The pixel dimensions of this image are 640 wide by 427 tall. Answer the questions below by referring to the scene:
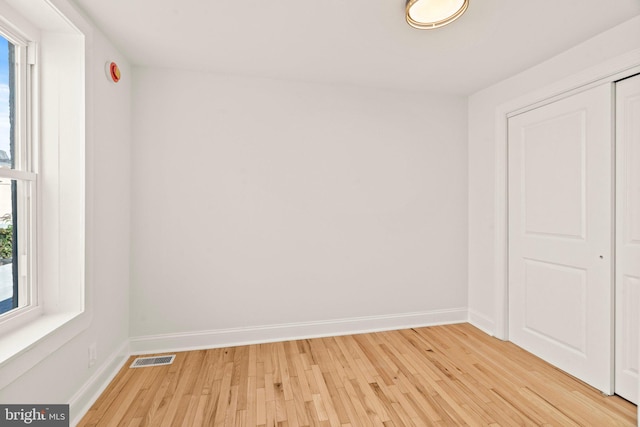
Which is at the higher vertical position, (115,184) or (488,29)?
(488,29)

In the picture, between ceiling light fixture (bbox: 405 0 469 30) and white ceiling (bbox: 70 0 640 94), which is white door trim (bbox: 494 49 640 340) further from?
ceiling light fixture (bbox: 405 0 469 30)

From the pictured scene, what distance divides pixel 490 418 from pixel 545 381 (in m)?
0.75

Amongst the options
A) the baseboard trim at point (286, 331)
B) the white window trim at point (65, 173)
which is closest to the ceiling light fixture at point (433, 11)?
the white window trim at point (65, 173)

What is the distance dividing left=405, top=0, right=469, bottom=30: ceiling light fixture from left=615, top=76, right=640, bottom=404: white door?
4.46ft

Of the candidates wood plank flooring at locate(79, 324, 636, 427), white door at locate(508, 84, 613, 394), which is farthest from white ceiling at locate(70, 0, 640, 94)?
wood plank flooring at locate(79, 324, 636, 427)

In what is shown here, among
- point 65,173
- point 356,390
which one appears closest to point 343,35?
point 65,173

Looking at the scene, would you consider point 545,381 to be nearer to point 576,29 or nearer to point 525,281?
point 525,281

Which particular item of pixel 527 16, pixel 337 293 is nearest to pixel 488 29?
pixel 527 16

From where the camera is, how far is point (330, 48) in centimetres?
238

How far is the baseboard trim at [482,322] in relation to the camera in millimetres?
3072

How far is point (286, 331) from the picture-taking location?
2.96 meters

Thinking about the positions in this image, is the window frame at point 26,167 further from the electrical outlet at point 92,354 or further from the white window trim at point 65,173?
the electrical outlet at point 92,354

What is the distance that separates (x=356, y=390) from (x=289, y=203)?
1.69 m

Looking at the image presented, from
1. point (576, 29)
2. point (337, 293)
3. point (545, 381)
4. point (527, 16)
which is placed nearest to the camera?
point (527, 16)
